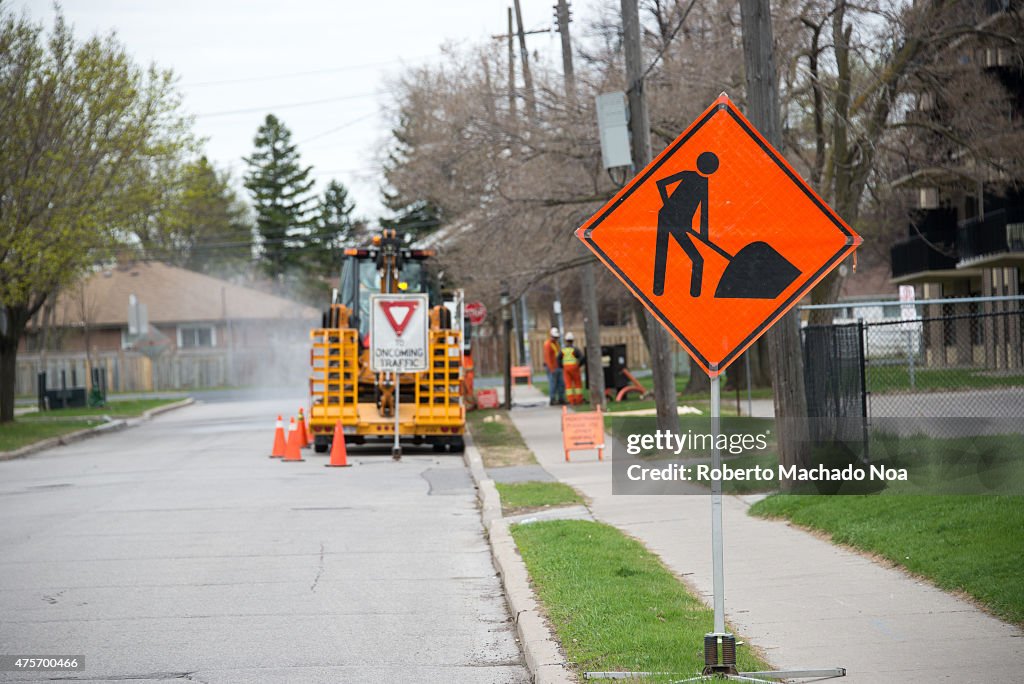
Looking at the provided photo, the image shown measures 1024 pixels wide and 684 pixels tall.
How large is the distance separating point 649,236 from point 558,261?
62.0ft

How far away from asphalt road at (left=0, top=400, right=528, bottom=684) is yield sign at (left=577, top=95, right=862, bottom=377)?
2.33 m

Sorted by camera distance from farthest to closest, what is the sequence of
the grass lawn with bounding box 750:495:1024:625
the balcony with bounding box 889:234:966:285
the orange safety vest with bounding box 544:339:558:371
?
1. the balcony with bounding box 889:234:966:285
2. the orange safety vest with bounding box 544:339:558:371
3. the grass lawn with bounding box 750:495:1024:625

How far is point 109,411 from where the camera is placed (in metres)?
40.8

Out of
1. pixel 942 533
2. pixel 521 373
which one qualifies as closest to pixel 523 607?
pixel 942 533

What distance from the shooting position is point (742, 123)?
6.74 metres

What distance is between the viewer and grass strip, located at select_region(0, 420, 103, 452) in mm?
25469

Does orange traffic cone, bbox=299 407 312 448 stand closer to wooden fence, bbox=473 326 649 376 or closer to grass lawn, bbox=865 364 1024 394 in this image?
grass lawn, bbox=865 364 1024 394

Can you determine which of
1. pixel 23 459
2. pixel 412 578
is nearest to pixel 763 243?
pixel 412 578

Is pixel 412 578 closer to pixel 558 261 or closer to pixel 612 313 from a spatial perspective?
pixel 558 261

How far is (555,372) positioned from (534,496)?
66.4 ft

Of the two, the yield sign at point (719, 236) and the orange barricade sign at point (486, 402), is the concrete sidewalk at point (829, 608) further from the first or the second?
the orange barricade sign at point (486, 402)

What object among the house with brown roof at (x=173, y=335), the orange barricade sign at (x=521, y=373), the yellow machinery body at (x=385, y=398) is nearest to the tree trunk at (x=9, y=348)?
the yellow machinery body at (x=385, y=398)
